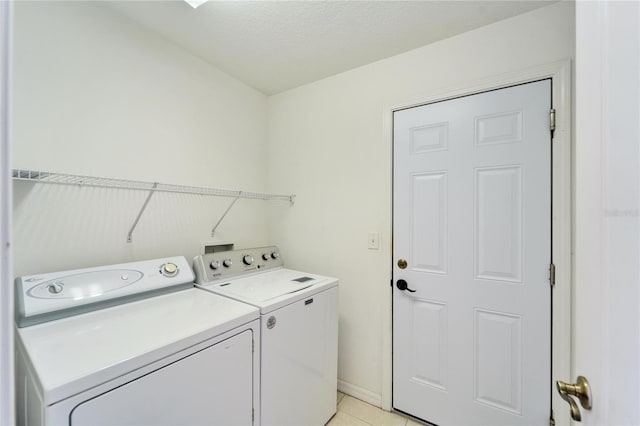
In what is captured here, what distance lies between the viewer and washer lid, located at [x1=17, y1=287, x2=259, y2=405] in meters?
0.76

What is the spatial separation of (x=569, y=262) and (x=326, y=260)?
4.88ft

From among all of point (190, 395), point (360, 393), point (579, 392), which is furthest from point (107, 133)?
point (360, 393)

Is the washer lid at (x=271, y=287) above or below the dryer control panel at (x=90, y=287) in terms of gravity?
below

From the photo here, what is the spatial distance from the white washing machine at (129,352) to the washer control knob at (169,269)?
0.05 meters

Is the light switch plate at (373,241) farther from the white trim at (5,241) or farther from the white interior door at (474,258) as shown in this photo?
the white trim at (5,241)

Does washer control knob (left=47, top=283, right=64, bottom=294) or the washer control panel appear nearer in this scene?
washer control knob (left=47, top=283, right=64, bottom=294)

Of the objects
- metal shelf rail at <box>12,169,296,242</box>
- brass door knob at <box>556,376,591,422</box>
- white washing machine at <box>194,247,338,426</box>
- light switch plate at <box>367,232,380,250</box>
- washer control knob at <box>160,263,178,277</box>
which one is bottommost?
white washing machine at <box>194,247,338,426</box>

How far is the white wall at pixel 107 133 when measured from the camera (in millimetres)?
1250

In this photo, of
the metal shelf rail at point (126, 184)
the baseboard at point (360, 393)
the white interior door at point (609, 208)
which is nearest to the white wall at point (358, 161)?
the baseboard at point (360, 393)

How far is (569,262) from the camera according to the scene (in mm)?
1345

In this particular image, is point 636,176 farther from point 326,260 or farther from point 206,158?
point 206,158

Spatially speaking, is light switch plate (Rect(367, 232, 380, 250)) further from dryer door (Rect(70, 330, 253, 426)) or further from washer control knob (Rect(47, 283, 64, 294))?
washer control knob (Rect(47, 283, 64, 294))

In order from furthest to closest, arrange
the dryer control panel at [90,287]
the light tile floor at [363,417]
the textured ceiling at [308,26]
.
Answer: the light tile floor at [363,417] < the textured ceiling at [308,26] < the dryer control panel at [90,287]

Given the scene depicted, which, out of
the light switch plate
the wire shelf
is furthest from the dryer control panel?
the light switch plate
